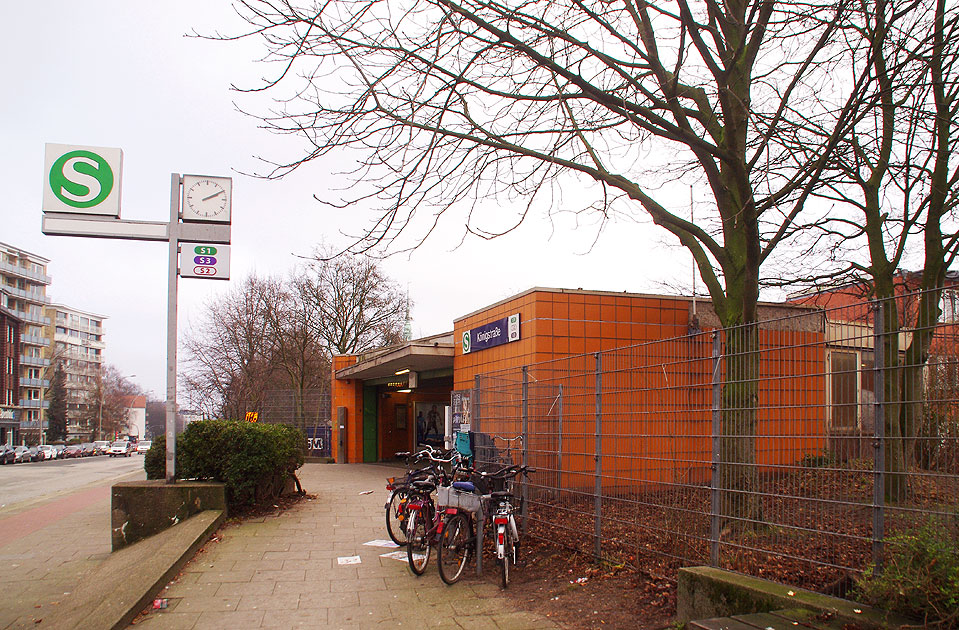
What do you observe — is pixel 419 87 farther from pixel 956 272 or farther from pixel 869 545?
pixel 956 272

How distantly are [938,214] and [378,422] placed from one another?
19.5 meters

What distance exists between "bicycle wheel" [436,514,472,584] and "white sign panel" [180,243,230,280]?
5.33m

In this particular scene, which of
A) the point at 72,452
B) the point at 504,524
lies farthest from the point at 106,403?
the point at 504,524

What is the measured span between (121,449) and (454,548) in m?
61.5

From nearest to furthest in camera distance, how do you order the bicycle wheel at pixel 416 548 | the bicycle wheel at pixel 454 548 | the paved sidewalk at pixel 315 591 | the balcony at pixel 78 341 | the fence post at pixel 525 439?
the paved sidewalk at pixel 315 591 → the bicycle wheel at pixel 454 548 → the bicycle wheel at pixel 416 548 → the fence post at pixel 525 439 → the balcony at pixel 78 341

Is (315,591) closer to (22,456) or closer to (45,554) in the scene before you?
(45,554)

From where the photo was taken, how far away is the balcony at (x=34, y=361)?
7599 cm

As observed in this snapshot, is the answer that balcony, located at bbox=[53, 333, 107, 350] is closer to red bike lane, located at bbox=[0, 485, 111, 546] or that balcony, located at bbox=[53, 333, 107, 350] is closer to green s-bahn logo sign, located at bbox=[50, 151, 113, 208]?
red bike lane, located at bbox=[0, 485, 111, 546]

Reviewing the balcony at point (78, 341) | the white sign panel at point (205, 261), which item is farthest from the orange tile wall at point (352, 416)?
the balcony at point (78, 341)

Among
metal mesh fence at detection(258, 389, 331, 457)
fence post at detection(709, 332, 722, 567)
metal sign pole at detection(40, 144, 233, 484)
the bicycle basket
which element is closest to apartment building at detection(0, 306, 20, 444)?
metal mesh fence at detection(258, 389, 331, 457)

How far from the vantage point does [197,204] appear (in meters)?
10.2

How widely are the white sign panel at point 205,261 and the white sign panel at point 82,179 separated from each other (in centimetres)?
104

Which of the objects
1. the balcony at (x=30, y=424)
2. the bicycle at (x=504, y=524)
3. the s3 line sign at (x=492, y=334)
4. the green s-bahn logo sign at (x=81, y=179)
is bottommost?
the balcony at (x=30, y=424)

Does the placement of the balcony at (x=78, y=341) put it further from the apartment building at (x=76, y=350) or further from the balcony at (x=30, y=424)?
the balcony at (x=30, y=424)
